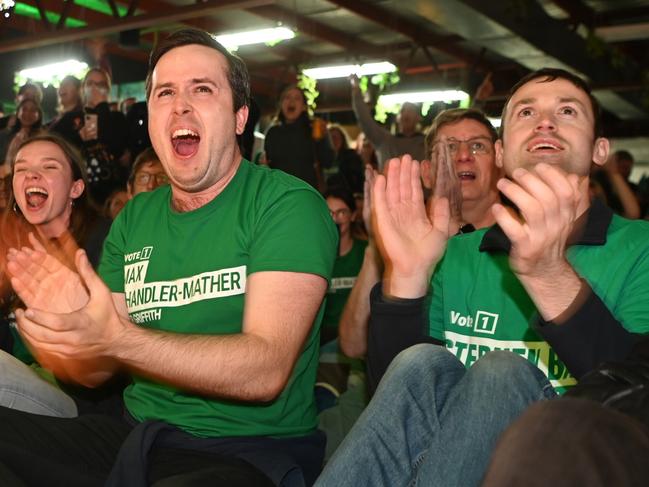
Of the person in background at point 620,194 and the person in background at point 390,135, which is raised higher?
the person in background at point 390,135

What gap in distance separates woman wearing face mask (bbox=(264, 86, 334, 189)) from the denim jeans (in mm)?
3872

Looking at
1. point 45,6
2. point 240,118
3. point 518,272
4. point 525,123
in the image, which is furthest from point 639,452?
point 45,6

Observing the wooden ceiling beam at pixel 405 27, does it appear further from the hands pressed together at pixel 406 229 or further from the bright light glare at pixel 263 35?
the hands pressed together at pixel 406 229

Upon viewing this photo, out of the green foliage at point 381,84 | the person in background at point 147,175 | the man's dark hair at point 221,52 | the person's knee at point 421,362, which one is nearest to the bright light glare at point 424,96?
the green foliage at point 381,84

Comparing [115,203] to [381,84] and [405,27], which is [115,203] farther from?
[381,84]

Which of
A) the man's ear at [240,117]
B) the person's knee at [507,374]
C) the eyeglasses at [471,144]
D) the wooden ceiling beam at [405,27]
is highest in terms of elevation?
the wooden ceiling beam at [405,27]

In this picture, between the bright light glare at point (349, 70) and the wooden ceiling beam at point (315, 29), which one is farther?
the bright light glare at point (349, 70)

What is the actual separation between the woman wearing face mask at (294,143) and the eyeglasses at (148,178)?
232 cm

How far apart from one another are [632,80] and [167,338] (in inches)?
420

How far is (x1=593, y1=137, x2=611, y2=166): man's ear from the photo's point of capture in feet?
6.96

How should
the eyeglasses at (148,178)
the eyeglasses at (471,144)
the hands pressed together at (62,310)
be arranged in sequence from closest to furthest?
the hands pressed together at (62,310), the eyeglasses at (471,144), the eyeglasses at (148,178)

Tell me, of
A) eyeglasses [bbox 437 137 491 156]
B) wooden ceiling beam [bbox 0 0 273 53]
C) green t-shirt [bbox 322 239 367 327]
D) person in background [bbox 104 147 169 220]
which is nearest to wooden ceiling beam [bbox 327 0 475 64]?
wooden ceiling beam [bbox 0 0 273 53]

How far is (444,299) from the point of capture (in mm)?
2090

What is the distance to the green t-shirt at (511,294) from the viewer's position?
1771 millimetres
